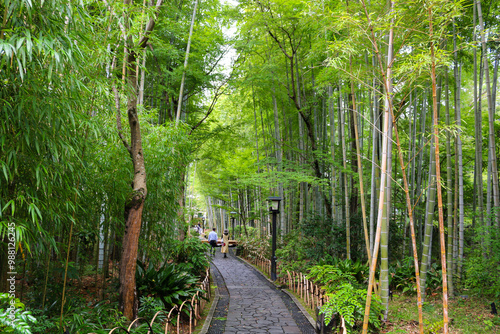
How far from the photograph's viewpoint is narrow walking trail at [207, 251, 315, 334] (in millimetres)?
4500

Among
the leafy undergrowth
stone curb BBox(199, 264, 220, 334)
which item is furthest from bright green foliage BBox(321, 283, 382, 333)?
stone curb BBox(199, 264, 220, 334)

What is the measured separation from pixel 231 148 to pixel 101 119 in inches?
263

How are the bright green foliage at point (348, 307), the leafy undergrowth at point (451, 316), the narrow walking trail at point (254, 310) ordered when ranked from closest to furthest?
1. the bright green foliage at point (348, 307)
2. the leafy undergrowth at point (451, 316)
3. the narrow walking trail at point (254, 310)

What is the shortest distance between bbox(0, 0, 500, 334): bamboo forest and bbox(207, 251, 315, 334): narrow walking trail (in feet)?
0.17

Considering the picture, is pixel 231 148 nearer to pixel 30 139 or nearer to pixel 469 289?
pixel 469 289

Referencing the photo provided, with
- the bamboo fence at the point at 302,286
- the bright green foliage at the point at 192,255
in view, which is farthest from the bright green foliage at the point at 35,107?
the bright green foliage at the point at 192,255

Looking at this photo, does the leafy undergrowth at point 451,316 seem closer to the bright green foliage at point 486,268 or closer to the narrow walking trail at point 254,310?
the bright green foliage at point 486,268

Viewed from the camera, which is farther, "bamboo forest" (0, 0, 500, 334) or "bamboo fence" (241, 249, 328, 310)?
"bamboo fence" (241, 249, 328, 310)

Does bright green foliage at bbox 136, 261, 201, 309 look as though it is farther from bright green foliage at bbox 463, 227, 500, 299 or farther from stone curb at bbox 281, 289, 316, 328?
bright green foliage at bbox 463, 227, 500, 299

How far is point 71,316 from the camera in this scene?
362 cm

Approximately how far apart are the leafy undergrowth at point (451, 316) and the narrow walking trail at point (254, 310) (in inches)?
47.6

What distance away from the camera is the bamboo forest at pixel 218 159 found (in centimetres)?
247

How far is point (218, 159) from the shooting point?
11.1m

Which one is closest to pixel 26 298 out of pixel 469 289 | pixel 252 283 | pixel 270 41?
pixel 252 283
